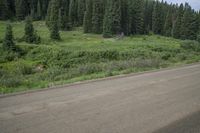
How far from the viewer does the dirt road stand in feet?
19.3

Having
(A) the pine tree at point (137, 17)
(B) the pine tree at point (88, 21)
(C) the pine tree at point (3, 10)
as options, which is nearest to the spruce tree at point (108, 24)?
(B) the pine tree at point (88, 21)

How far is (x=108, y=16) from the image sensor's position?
70.4 meters

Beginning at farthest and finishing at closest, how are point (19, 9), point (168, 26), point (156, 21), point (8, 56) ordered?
point (168, 26) → point (19, 9) → point (156, 21) → point (8, 56)

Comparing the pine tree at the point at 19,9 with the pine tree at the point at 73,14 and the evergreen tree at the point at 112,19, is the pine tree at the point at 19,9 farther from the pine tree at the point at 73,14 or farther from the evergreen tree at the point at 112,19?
the evergreen tree at the point at 112,19

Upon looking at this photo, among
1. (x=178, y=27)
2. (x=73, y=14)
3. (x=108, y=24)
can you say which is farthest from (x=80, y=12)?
(x=178, y=27)

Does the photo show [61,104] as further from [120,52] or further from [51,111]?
[120,52]

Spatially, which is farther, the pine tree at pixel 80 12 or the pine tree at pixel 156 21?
the pine tree at pixel 156 21

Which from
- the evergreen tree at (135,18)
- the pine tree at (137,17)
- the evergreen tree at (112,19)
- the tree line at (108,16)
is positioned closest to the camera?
the evergreen tree at (112,19)

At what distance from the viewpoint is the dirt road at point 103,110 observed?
589 centimetres

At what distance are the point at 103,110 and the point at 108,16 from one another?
2564 inches

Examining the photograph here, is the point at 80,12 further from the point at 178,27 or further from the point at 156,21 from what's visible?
the point at 178,27

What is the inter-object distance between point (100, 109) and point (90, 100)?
3.50ft

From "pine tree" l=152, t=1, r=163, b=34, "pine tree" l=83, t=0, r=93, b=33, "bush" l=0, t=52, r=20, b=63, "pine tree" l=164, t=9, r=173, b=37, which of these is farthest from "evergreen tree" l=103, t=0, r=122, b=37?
"bush" l=0, t=52, r=20, b=63

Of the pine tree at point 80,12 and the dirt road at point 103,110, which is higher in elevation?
the pine tree at point 80,12
